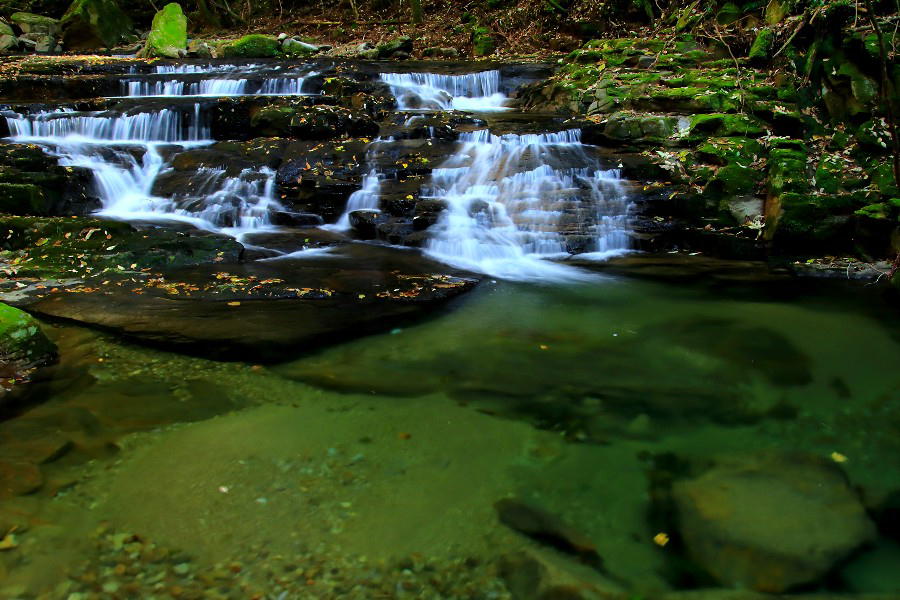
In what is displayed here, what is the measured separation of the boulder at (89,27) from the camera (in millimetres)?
22344

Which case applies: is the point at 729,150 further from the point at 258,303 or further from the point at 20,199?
the point at 20,199

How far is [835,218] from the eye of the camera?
7.80m

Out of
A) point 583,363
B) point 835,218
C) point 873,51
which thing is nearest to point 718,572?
point 583,363

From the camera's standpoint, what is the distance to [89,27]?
2234 cm

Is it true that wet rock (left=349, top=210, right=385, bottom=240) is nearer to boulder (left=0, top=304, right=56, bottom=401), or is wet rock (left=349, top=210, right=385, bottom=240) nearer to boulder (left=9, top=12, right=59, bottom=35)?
boulder (left=0, top=304, right=56, bottom=401)

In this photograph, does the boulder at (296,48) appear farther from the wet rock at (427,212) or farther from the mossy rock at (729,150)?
the mossy rock at (729,150)

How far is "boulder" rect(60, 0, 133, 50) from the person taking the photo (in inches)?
880

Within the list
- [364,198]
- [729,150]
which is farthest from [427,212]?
[729,150]

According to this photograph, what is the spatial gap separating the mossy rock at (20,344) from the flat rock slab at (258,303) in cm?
63

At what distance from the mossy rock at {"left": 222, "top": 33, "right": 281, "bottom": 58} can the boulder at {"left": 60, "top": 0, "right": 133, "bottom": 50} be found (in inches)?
254

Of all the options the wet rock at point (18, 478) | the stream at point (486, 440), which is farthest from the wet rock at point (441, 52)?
the wet rock at point (18, 478)

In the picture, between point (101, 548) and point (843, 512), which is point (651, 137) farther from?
point (101, 548)

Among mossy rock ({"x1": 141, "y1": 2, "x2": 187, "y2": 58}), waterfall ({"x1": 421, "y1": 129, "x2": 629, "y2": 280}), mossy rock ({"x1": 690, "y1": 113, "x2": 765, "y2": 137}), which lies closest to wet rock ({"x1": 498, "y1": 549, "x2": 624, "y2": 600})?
waterfall ({"x1": 421, "y1": 129, "x2": 629, "y2": 280})

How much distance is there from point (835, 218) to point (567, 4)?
1505cm
